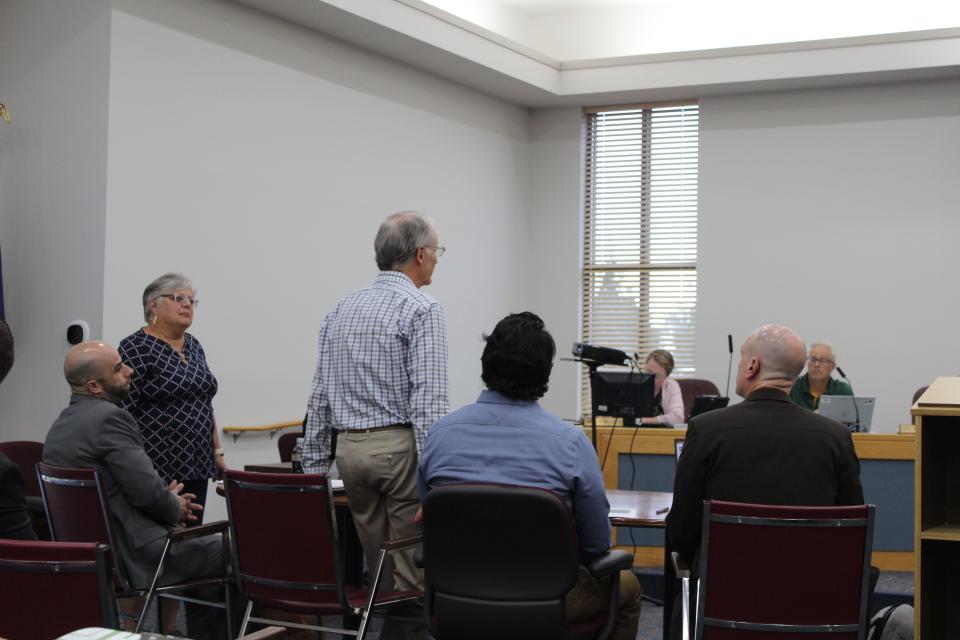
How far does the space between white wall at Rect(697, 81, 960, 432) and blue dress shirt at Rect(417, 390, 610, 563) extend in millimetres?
6135

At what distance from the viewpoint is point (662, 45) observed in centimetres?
879

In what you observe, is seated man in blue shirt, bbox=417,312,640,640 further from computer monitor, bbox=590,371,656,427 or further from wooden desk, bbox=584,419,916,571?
computer monitor, bbox=590,371,656,427

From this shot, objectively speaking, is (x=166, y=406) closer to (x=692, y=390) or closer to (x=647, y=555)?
(x=647, y=555)

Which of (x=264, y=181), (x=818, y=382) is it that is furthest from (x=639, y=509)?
(x=264, y=181)

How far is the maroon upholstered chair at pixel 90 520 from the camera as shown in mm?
3395

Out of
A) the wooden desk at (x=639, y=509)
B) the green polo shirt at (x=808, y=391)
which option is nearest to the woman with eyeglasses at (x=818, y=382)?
the green polo shirt at (x=808, y=391)

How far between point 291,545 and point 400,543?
34cm

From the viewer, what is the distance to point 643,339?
9.08m

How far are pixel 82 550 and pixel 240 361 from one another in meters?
4.10

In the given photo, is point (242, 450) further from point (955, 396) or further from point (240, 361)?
point (955, 396)

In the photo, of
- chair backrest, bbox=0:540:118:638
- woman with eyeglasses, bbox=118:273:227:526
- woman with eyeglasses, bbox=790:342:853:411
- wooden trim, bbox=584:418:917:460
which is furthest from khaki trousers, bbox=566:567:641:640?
woman with eyeglasses, bbox=790:342:853:411

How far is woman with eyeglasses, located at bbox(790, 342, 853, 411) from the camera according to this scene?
22.1ft

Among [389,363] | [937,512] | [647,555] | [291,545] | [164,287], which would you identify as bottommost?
[647,555]

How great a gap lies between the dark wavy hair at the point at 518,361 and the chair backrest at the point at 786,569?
0.57m
